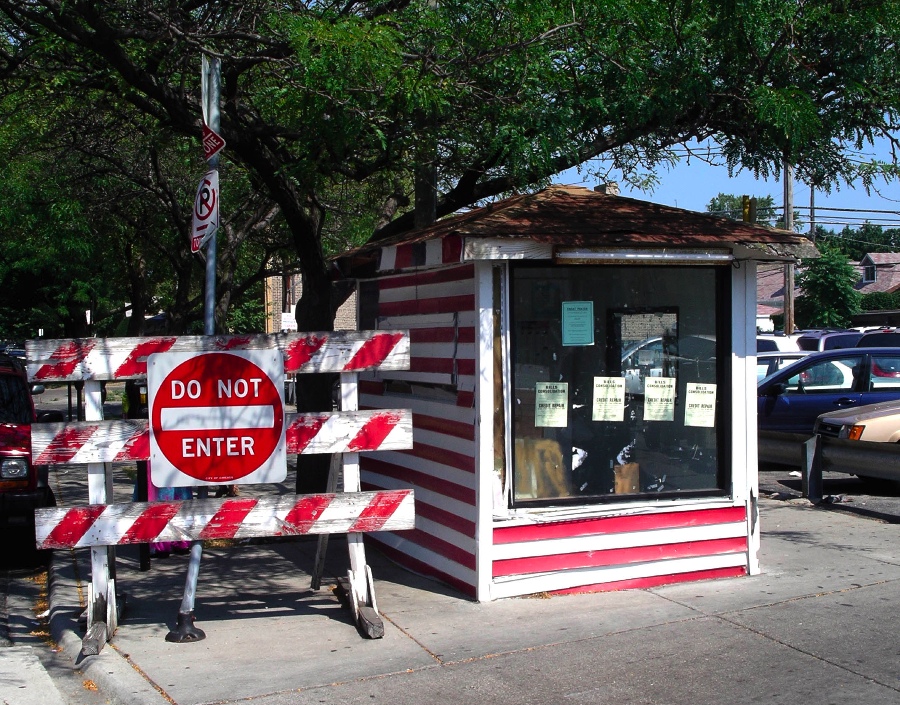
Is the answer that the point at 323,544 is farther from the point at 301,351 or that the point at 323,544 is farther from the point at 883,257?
the point at 883,257

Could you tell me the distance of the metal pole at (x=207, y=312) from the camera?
19.8 feet

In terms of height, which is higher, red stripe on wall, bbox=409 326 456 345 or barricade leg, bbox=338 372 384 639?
red stripe on wall, bbox=409 326 456 345

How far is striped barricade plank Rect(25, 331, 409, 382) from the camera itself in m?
5.86

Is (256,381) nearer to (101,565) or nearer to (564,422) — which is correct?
(101,565)

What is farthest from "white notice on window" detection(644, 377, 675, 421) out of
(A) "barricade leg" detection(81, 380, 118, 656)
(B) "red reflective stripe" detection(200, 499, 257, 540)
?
(A) "barricade leg" detection(81, 380, 118, 656)

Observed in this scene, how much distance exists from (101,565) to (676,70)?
6.21m

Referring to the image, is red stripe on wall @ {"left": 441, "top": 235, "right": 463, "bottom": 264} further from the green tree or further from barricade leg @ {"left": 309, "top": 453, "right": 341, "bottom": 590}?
the green tree

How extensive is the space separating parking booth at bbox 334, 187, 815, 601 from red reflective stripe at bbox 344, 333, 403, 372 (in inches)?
26.0

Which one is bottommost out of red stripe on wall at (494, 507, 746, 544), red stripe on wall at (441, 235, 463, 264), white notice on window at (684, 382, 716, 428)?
red stripe on wall at (494, 507, 746, 544)

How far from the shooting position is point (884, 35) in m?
8.14

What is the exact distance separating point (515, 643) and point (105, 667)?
2.42m

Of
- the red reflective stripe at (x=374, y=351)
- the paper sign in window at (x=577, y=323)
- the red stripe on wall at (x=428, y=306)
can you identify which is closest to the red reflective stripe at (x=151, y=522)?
the red reflective stripe at (x=374, y=351)

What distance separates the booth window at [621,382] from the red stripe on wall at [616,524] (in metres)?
0.17

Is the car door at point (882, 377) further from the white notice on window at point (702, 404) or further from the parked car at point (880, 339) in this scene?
the white notice on window at point (702, 404)
